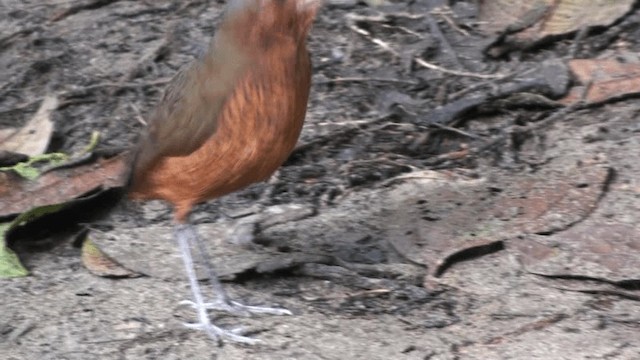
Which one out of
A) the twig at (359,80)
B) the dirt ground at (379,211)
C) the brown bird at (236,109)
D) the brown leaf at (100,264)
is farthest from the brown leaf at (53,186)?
the twig at (359,80)

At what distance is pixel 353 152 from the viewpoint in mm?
5250

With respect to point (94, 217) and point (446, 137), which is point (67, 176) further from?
point (446, 137)

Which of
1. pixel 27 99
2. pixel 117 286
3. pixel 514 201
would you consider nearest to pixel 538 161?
pixel 514 201

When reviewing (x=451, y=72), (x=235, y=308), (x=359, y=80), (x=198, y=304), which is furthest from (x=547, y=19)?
(x=198, y=304)

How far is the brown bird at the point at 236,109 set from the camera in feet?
12.4

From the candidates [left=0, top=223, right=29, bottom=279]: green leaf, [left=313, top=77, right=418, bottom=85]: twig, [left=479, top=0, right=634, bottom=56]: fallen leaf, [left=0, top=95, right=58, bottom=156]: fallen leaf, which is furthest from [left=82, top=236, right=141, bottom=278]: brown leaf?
[left=479, top=0, right=634, bottom=56]: fallen leaf

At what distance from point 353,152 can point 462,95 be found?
66 cm

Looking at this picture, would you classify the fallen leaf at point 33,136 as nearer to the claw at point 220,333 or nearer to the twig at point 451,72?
the claw at point 220,333

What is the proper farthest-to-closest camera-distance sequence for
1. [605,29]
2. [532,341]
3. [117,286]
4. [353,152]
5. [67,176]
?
[605,29] → [353,152] → [67,176] → [117,286] → [532,341]

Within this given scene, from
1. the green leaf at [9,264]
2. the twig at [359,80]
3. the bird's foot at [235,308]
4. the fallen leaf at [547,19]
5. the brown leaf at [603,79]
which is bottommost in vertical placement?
the bird's foot at [235,308]

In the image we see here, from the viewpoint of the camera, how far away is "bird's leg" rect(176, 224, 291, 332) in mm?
3992

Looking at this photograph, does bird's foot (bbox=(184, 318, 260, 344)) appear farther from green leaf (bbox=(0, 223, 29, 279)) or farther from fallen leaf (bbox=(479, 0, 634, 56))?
fallen leaf (bbox=(479, 0, 634, 56))

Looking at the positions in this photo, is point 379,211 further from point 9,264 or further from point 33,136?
point 33,136

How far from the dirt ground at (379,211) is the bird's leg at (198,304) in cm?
6
